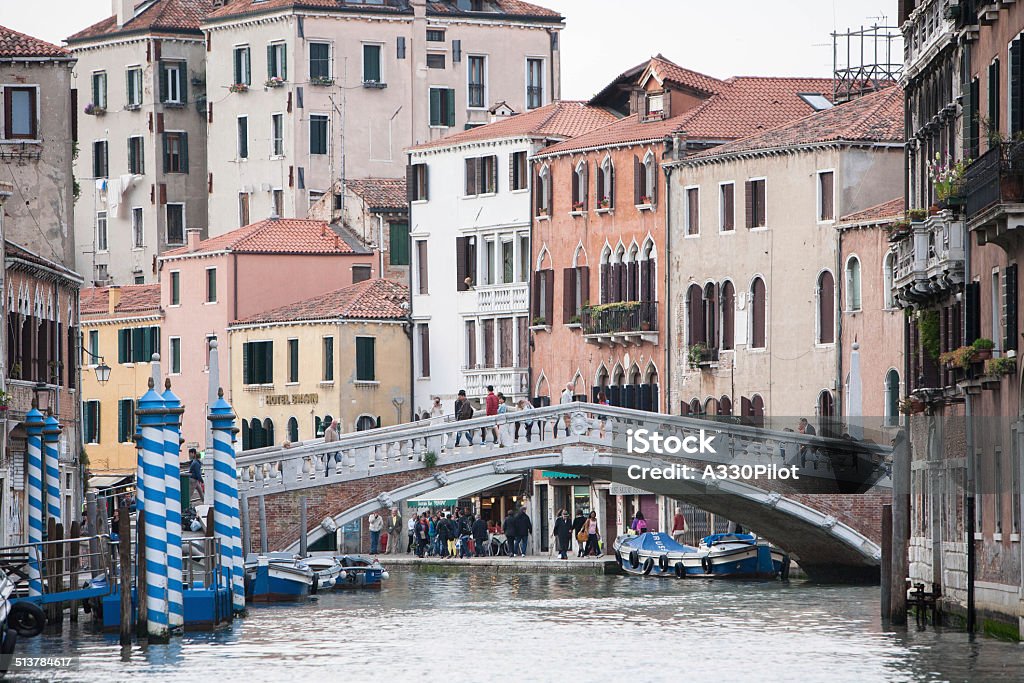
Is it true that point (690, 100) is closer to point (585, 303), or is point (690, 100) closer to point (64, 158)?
point (585, 303)

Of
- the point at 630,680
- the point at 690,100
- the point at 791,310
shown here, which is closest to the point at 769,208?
the point at 791,310

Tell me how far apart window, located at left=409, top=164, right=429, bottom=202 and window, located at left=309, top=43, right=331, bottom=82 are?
7470 millimetres

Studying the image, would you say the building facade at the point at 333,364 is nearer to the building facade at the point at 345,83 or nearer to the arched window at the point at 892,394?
the building facade at the point at 345,83

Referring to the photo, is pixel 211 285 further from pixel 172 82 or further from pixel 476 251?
pixel 172 82

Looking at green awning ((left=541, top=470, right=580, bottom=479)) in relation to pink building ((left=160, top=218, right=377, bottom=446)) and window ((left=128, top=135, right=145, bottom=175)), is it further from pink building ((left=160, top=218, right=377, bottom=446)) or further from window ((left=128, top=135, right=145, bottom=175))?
window ((left=128, top=135, right=145, bottom=175))

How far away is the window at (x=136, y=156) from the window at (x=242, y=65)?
418 centimetres

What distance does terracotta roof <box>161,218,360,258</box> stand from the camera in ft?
215

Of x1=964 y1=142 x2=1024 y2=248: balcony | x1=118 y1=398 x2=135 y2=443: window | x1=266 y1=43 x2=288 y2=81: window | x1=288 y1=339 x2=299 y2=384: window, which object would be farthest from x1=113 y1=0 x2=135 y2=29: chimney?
x1=964 y1=142 x2=1024 y2=248: balcony

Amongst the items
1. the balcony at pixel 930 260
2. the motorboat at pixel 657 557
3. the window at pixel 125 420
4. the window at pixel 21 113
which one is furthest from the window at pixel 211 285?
the balcony at pixel 930 260

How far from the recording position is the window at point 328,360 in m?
62.8

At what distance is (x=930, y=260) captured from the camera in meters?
33.4

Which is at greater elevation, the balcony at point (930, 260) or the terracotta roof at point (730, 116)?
the terracotta roof at point (730, 116)

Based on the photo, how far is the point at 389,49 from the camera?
230ft

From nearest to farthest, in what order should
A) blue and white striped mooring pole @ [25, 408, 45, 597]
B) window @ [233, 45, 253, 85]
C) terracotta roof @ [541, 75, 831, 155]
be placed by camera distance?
blue and white striped mooring pole @ [25, 408, 45, 597] < terracotta roof @ [541, 75, 831, 155] < window @ [233, 45, 253, 85]
